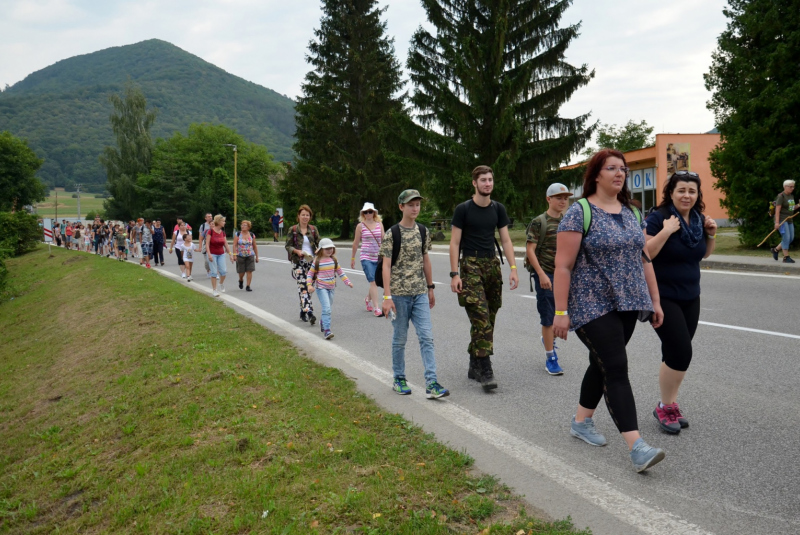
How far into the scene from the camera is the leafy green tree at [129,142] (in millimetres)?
78250

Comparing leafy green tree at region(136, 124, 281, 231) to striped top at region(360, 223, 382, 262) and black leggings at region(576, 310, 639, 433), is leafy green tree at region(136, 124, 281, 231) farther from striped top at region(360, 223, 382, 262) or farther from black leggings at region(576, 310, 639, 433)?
black leggings at region(576, 310, 639, 433)

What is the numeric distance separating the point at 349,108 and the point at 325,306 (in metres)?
35.9

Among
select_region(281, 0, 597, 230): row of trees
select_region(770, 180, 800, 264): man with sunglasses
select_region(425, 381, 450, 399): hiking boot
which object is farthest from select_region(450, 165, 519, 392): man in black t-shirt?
select_region(281, 0, 597, 230): row of trees

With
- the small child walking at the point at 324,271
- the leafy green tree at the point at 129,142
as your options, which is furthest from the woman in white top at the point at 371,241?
the leafy green tree at the point at 129,142

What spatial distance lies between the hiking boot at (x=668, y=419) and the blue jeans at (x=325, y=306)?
4995mm

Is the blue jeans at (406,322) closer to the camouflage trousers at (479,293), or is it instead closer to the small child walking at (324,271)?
the camouflage trousers at (479,293)

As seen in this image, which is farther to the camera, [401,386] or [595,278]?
[401,386]

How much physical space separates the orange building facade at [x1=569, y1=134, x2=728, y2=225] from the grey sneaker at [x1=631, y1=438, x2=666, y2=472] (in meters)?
37.5

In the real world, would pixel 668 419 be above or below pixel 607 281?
below

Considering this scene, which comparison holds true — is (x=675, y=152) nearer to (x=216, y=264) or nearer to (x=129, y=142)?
(x=216, y=264)

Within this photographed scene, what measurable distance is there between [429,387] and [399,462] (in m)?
1.63

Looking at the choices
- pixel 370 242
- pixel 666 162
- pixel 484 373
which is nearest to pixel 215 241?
pixel 370 242

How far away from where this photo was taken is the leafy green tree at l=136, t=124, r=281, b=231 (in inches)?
2648

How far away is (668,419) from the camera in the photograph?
4656mm
